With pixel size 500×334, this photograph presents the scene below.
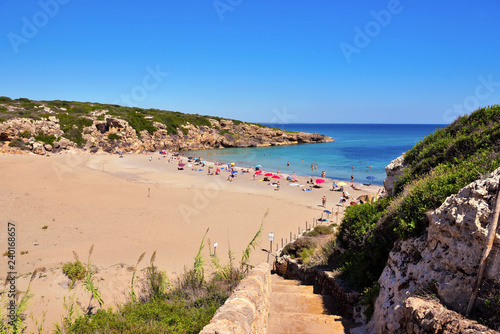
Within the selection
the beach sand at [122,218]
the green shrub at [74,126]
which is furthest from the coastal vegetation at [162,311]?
the green shrub at [74,126]

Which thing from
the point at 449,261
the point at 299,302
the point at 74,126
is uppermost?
the point at 74,126

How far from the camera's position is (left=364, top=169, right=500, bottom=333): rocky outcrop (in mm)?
3115

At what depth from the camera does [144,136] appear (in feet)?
192

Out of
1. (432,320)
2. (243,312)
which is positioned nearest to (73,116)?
(243,312)

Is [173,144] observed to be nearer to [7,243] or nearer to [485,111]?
[7,243]

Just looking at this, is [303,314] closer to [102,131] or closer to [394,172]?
[394,172]

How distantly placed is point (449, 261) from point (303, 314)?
284 centimetres

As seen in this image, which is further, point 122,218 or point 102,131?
point 102,131

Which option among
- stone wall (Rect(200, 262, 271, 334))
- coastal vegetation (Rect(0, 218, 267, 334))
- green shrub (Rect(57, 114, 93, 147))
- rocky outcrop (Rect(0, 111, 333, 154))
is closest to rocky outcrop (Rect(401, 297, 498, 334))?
stone wall (Rect(200, 262, 271, 334))

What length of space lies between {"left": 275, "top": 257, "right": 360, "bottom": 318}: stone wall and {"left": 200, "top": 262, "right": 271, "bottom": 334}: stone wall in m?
1.72

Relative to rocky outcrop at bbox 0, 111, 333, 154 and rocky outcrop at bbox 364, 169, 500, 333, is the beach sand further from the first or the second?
rocky outcrop at bbox 0, 111, 333, 154

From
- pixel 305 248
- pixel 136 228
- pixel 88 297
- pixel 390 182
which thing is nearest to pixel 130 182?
pixel 136 228

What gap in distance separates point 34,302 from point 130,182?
2096cm

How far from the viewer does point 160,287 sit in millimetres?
6191
